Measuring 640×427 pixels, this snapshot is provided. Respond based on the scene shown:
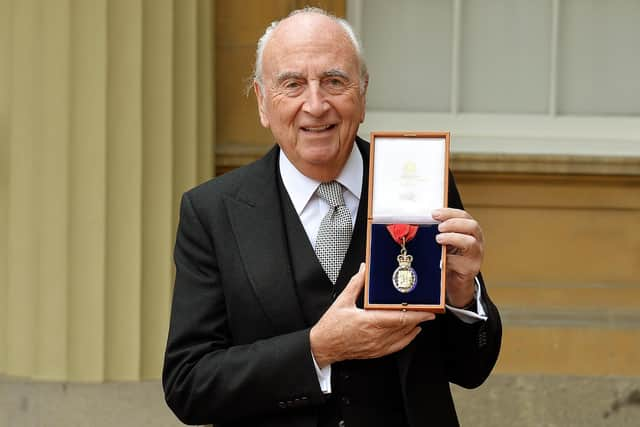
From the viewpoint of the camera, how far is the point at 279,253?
3.10m

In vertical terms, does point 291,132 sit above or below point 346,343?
above

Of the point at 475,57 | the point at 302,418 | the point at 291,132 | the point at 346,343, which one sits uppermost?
the point at 475,57

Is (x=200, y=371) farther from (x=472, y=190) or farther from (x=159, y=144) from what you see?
(x=472, y=190)

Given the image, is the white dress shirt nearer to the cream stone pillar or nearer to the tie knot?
the tie knot

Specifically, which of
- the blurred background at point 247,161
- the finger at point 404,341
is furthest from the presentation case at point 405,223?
the blurred background at point 247,161

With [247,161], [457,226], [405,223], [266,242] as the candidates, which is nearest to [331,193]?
[266,242]

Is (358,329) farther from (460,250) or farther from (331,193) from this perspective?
(331,193)

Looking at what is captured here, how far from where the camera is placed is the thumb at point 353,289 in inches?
112

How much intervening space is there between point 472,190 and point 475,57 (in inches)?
26.2

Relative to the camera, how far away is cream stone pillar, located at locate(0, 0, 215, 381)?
538 cm

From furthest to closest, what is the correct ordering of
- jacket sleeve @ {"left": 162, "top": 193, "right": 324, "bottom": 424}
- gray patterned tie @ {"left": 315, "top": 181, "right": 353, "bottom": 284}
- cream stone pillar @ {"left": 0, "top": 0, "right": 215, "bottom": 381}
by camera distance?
cream stone pillar @ {"left": 0, "top": 0, "right": 215, "bottom": 381}
gray patterned tie @ {"left": 315, "top": 181, "right": 353, "bottom": 284}
jacket sleeve @ {"left": 162, "top": 193, "right": 324, "bottom": 424}

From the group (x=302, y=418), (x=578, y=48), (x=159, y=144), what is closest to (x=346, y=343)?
(x=302, y=418)

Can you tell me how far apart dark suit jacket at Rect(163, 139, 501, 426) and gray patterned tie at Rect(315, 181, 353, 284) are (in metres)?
0.03

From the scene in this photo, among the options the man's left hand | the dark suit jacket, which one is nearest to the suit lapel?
the dark suit jacket
